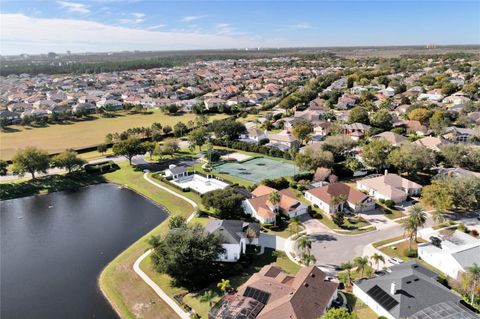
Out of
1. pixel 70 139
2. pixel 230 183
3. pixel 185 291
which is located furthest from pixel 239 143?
pixel 185 291

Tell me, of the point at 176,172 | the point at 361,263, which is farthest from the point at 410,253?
the point at 176,172

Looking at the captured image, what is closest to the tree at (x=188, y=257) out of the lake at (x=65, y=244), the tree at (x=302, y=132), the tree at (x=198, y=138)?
the lake at (x=65, y=244)

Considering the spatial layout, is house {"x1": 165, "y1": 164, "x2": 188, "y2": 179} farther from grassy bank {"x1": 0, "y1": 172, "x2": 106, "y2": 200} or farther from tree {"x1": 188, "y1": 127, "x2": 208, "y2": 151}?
tree {"x1": 188, "y1": 127, "x2": 208, "y2": 151}

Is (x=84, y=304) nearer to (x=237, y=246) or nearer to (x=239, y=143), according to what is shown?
(x=237, y=246)

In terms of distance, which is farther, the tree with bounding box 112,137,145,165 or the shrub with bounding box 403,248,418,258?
the tree with bounding box 112,137,145,165

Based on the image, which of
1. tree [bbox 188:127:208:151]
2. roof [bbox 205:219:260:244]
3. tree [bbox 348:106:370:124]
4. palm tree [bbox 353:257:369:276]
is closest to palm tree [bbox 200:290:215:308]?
roof [bbox 205:219:260:244]

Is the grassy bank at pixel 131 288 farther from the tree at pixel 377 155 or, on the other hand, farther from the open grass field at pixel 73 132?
the open grass field at pixel 73 132

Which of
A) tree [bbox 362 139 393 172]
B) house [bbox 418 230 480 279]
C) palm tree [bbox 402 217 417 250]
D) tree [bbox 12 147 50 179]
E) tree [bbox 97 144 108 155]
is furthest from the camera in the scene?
tree [bbox 97 144 108 155]
